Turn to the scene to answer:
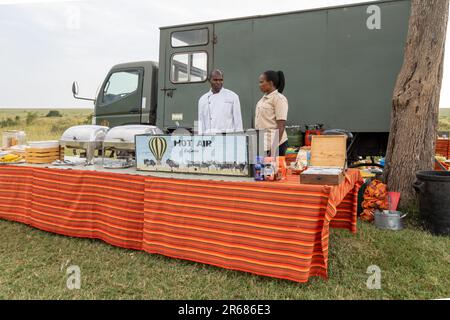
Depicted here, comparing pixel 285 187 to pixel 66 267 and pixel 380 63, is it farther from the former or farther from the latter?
pixel 380 63

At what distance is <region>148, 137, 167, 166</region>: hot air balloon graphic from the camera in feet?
8.65

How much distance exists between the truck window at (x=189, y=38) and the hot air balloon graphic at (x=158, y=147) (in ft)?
10.2

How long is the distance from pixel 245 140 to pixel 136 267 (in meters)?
1.25

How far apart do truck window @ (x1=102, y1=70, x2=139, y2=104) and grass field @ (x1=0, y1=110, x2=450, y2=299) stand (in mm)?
3479

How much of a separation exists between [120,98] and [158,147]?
3.76 meters

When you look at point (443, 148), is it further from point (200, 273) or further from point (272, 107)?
point (200, 273)

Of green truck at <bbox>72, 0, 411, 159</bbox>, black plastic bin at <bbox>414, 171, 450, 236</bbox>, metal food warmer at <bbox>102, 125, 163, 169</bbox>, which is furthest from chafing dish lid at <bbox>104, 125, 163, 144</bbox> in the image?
black plastic bin at <bbox>414, 171, 450, 236</bbox>

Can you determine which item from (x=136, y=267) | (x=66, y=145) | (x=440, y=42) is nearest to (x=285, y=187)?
(x=136, y=267)

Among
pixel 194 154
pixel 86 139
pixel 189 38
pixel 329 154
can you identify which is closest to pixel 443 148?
pixel 189 38

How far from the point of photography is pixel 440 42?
3.77 metres

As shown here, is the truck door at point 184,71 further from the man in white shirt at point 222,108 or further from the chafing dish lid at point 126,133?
the chafing dish lid at point 126,133

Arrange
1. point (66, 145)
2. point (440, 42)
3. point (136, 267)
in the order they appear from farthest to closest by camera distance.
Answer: point (440, 42), point (66, 145), point (136, 267)

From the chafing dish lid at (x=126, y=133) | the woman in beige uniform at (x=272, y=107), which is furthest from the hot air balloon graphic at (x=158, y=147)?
the woman in beige uniform at (x=272, y=107)

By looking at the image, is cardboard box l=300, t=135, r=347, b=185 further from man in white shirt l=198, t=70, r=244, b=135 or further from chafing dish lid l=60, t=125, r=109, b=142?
chafing dish lid l=60, t=125, r=109, b=142
